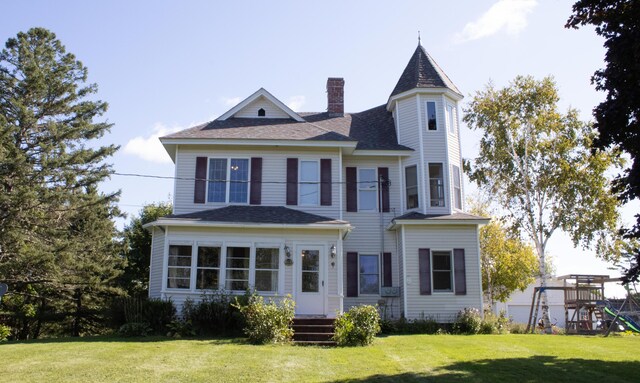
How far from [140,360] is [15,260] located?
1461 cm

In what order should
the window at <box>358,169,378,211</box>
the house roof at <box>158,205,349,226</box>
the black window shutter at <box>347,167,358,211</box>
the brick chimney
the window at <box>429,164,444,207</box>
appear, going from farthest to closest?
the brick chimney < the window at <box>358,169,378,211</box> < the black window shutter at <box>347,167,358,211</box> < the window at <box>429,164,444,207</box> < the house roof at <box>158,205,349,226</box>

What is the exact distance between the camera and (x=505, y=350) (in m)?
13.0

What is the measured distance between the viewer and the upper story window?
19438mm

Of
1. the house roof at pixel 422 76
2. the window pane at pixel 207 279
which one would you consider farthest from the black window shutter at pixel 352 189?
the window pane at pixel 207 279

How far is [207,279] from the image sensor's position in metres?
17.4

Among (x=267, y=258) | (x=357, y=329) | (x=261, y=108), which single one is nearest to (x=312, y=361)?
(x=357, y=329)

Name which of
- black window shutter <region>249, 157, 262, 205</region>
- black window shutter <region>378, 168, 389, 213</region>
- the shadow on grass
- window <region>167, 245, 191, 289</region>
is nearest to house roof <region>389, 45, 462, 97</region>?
black window shutter <region>378, 168, 389, 213</region>

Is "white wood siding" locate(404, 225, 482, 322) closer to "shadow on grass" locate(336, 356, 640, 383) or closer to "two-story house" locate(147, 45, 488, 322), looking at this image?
"two-story house" locate(147, 45, 488, 322)

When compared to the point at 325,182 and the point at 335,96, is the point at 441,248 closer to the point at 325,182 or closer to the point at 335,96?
the point at 325,182

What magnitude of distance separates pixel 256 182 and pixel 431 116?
7.27 m

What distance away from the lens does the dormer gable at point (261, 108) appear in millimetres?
21234

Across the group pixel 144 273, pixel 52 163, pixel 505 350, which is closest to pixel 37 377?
pixel 505 350

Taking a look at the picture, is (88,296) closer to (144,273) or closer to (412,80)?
(144,273)

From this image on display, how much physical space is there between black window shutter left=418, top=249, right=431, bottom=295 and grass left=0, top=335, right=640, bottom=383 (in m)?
4.30
